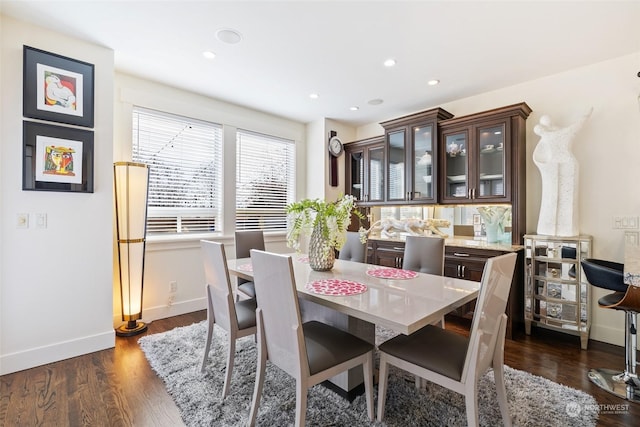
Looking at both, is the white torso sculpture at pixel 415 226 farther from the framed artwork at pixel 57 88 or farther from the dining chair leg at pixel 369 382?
the framed artwork at pixel 57 88

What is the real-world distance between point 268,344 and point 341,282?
0.57m

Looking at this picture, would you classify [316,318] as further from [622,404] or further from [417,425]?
[622,404]

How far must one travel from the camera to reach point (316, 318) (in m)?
2.23

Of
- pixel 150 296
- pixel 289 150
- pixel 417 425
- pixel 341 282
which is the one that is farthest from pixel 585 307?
pixel 150 296

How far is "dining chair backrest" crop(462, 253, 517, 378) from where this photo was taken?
1.31 m

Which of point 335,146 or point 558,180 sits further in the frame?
point 335,146

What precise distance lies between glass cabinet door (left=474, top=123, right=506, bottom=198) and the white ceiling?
21.7 inches

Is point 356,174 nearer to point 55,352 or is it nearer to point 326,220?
point 326,220

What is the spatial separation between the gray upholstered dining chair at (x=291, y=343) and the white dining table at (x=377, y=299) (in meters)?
0.19

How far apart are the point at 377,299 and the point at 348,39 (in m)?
2.06

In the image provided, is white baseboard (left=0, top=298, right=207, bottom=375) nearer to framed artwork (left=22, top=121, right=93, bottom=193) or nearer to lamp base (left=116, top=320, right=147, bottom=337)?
lamp base (left=116, top=320, right=147, bottom=337)

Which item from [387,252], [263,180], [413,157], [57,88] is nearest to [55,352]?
[57,88]

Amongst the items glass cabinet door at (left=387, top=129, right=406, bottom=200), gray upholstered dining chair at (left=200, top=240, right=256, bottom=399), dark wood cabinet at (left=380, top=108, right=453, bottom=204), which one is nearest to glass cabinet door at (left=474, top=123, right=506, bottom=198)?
dark wood cabinet at (left=380, top=108, right=453, bottom=204)

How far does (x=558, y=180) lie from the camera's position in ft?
9.43
